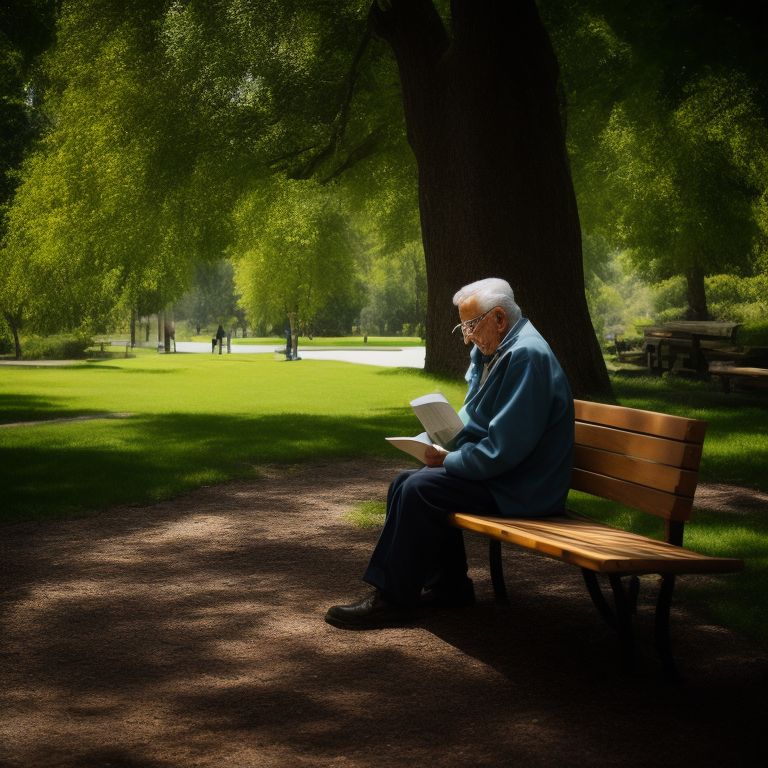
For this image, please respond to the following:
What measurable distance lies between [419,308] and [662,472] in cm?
6719

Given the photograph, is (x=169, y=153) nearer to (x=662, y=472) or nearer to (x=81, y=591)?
(x=81, y=591)

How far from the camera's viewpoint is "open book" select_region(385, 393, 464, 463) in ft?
16.0

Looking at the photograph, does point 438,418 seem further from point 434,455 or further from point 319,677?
point 319,677

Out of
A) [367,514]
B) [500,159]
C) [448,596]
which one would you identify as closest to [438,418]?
[448,596]

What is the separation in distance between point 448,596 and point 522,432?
1058mm

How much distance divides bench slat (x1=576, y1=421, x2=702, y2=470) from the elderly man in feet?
1.04

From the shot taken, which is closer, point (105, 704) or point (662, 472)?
point (105, 704)

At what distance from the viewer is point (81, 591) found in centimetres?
565

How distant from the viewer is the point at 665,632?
4191 mm

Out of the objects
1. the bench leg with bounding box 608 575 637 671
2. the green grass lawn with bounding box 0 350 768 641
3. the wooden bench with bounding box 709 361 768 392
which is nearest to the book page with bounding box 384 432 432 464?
the bench leg with bounding box 608 575 637 671

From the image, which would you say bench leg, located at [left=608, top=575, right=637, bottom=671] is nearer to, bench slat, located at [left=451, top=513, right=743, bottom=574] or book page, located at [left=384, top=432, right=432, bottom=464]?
bench slat, located at [left=451, top=513, right=743, bottom=574]

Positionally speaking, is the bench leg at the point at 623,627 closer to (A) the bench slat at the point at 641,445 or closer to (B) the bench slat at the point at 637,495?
(B) the bench slat at the point at 637,495

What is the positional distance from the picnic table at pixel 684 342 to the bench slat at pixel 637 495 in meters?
18.1

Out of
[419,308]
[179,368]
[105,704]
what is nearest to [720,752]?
[105,704]
